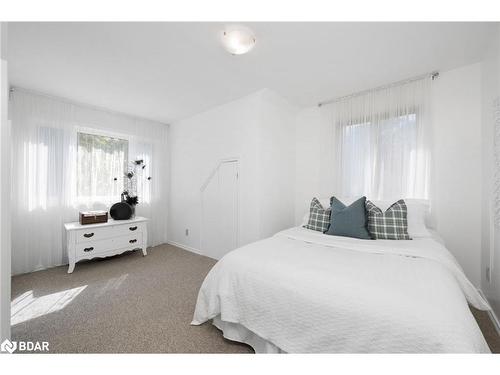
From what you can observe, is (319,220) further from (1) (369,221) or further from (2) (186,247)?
(2) (186,247)

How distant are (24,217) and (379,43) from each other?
15.2 feet

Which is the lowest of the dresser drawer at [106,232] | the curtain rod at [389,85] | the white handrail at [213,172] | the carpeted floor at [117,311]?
the carpeted floor at [117,311]

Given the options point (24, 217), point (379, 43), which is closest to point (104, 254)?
point (24, 217)

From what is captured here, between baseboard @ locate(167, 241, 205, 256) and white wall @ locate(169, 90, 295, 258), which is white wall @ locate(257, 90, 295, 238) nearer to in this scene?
white wall @ locate(169, 90, 295, 258)

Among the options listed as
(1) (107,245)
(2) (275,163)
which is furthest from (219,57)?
(1) (107,245)

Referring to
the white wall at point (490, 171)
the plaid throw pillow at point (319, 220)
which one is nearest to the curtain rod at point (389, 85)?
the white wall at point (490, 171)

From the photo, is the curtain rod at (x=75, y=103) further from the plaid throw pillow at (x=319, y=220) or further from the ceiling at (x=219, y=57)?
the plaid throw pillow at (x=319, y=220)

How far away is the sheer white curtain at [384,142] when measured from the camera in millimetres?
2477

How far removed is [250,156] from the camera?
298 centimetres

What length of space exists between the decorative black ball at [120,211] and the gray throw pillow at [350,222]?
3115 millimetres

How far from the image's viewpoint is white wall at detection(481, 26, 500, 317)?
69.7 inches

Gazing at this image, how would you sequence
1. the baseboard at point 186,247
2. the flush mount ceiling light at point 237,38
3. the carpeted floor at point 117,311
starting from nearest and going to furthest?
the carpeted floor at point 117,311, the flush mount ceiling light at point 237,38, the baseboard at point 186,247

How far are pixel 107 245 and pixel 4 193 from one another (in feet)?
7.71
